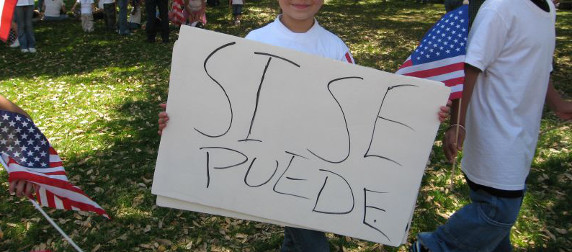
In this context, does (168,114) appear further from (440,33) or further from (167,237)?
(167,237)

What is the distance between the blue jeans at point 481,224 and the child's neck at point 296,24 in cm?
119

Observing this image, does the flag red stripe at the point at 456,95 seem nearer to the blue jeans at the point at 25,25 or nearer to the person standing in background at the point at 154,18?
the person standing in background at the point at 154,18

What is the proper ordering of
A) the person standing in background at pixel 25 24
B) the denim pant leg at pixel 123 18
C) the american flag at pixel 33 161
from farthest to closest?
the denim pant leg at pixel 123 18 < the person standing in background at pixel 25 24 < the american flag at pixel 33 161

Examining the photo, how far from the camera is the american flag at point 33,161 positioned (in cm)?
206

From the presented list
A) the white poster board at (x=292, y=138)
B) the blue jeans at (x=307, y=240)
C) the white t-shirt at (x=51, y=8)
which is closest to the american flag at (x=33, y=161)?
the white poster board at (x=292, y=138)

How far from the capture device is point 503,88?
201cm

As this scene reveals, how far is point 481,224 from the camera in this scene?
2.21 metres

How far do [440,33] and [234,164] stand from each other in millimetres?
1108

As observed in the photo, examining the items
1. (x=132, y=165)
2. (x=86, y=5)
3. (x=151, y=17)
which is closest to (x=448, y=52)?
(x=132, y=165)

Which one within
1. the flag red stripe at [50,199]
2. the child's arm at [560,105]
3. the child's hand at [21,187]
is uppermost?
the child's arm at [560,105]

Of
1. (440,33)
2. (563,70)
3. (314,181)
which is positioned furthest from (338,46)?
(563,70)

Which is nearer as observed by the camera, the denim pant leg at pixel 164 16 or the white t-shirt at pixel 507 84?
the white t-shirt at pixel 507 84

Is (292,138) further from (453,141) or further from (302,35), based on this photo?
(453,141)

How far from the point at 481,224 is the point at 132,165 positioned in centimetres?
333
